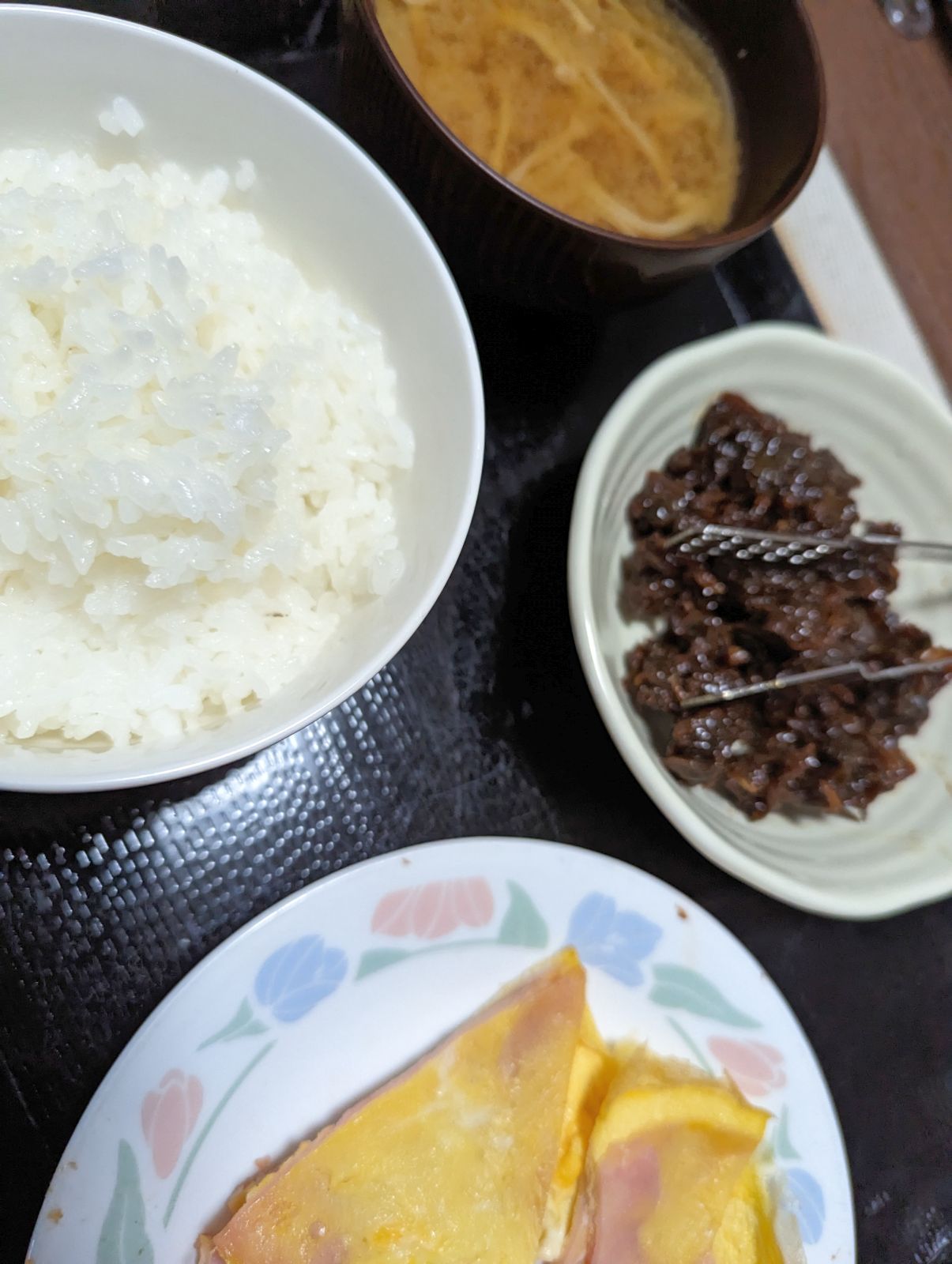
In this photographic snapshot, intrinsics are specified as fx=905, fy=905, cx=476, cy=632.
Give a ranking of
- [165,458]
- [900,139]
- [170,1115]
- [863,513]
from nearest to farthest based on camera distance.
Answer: [165,458]
[170,1115]
[863,513]
[900,139]

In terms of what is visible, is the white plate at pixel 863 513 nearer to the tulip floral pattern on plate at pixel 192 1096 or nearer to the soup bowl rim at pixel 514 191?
the soup bowl rim at pixel 514 191

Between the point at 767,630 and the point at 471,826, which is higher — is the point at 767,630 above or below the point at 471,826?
above

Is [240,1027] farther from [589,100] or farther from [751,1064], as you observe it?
[589,100]

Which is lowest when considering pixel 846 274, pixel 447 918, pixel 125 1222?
pixel 125 1222

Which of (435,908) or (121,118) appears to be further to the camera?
(435,908)

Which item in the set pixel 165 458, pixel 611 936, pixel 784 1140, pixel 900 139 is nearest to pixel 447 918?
pixel 611 936

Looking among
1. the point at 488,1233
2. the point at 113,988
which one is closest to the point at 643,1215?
the point at 488,1233

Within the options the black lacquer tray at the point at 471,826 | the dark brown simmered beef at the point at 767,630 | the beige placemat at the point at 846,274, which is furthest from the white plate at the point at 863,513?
the beige placemat at the point at 846,274

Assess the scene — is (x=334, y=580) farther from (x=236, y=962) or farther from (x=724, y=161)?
(x=724, y=161)

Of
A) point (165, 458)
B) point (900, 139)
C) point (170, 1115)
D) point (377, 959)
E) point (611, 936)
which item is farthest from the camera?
point (900, 139)
